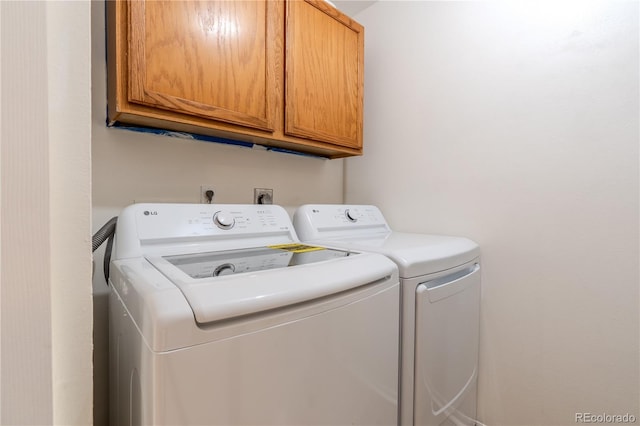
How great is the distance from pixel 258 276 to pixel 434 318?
0.65 meters

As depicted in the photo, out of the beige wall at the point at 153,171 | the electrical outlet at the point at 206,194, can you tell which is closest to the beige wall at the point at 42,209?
the beige wall at the point at 153,171

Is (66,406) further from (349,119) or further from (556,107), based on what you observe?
(556,107)

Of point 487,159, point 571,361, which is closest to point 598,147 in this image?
point 487,159

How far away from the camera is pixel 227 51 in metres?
1.12

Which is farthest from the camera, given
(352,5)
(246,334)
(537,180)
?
(352,5)

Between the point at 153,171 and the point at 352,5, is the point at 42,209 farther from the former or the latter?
the point at 352,5

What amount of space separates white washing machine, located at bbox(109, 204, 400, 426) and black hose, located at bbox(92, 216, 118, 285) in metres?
0.09

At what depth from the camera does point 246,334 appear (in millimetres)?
582

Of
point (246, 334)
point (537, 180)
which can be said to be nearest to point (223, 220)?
point (246, 334)

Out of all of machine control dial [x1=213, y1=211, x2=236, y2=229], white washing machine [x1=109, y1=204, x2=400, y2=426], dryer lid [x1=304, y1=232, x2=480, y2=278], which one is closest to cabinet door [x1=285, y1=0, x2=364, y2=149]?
machine control dial [x1=213, y1=211, x2=236, y2=229]

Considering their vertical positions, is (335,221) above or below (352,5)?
below

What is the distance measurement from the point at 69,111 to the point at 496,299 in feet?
5.12

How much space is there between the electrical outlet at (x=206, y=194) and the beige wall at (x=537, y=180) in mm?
1008

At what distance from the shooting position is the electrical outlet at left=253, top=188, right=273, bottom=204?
1.57 meters
